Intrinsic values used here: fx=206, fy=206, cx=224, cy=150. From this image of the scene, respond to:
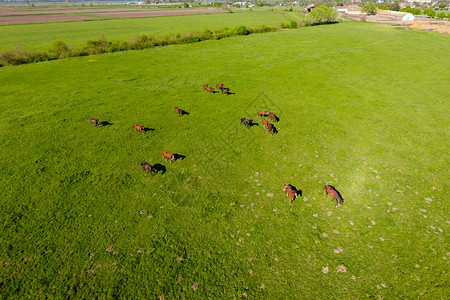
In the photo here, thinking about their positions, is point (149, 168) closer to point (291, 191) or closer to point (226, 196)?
point (226, 196)

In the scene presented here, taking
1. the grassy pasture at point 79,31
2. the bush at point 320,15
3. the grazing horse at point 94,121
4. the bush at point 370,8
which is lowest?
the grazing horse at point 94,121

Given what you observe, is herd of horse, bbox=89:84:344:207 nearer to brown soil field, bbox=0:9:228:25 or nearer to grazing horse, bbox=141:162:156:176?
grazing horse, bbox=141:162:156:176

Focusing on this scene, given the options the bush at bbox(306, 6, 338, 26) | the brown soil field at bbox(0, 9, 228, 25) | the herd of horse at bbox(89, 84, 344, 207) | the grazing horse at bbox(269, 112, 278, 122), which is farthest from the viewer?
the brown soil field at bbox(0, 9, 228, 25)

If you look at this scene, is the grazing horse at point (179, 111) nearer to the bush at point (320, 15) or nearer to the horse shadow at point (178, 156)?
the horse shadow at point (178, 156)

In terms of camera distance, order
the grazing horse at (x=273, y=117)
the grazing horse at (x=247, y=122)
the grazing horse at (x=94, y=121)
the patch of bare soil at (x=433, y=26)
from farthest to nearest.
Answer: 1. the patch of bare soil at (x=433, y=26)
2. the grazing horse at (x=273, y=117)
3. the grazing horse at (x=94, y=121)
4. the grazing horse at (x=247, y=122)

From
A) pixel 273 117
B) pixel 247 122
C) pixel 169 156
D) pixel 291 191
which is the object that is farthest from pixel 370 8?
pixel 169 156

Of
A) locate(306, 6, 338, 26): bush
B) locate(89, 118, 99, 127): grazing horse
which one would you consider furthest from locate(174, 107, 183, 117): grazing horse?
locate(306, 6, 338, 26): bush

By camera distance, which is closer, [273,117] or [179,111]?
[273,117]

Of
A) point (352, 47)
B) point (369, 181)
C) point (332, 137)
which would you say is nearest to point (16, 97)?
point (332, 137)

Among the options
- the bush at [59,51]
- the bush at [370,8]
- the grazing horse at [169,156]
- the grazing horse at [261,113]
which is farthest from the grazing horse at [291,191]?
the bush at [370,8]
